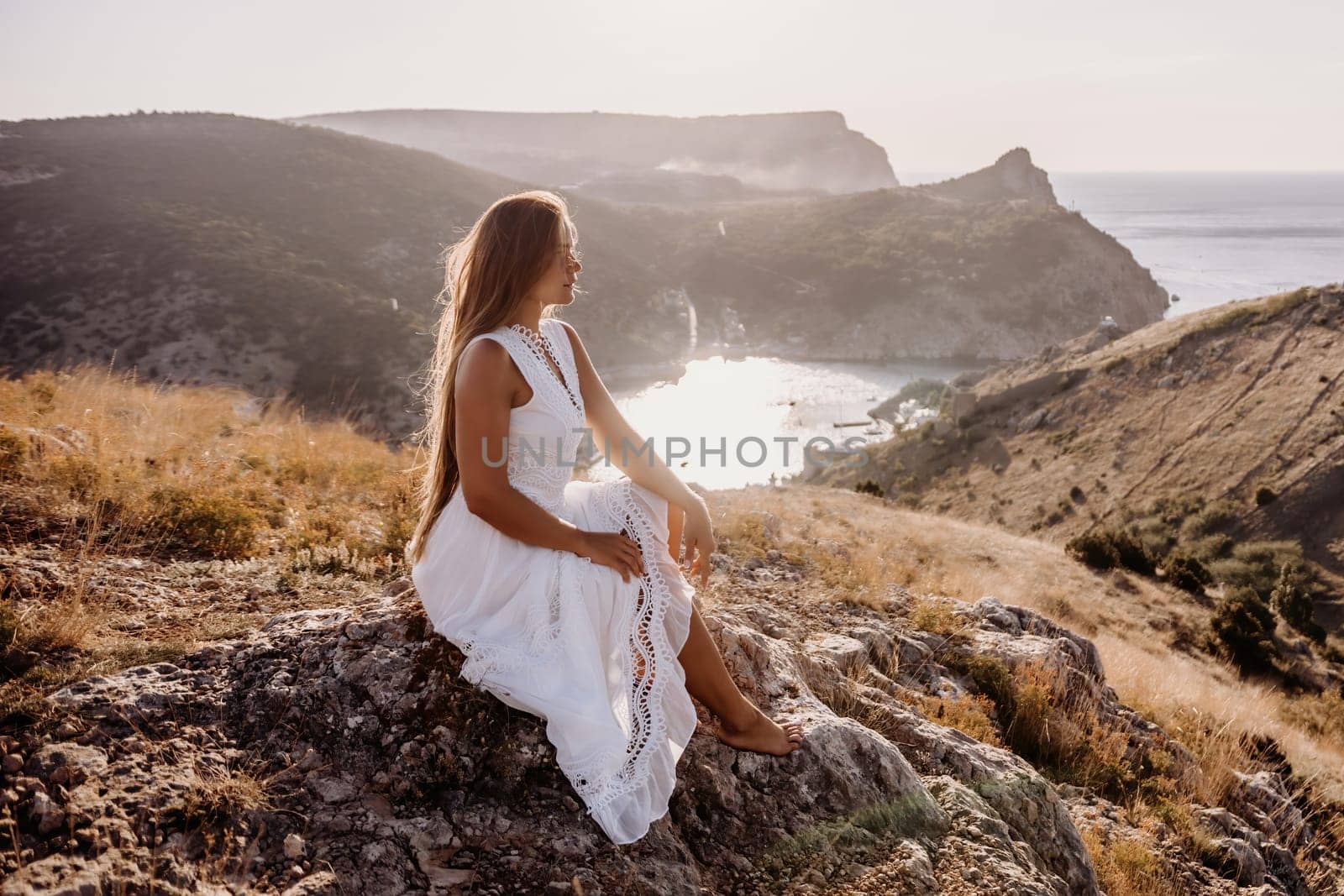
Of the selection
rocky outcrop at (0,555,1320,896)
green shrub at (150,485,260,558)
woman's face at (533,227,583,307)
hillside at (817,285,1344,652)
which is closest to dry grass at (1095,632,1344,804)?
rocky outcrop at (0,555,1320,896)

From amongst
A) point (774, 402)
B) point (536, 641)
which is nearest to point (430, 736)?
point (536, 641)

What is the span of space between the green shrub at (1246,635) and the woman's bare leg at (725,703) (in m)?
12.9

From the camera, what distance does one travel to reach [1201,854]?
170 inches

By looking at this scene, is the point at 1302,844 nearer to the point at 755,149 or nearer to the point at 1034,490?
the point at 1034,490

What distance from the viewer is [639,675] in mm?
2738

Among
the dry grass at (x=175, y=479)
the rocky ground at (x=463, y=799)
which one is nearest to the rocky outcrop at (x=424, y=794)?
the rocky ground at (x=463, y=799)

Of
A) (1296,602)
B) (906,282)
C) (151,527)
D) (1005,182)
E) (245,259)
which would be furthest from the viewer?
(1005,182)

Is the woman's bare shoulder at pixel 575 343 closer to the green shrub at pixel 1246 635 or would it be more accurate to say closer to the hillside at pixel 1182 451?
the green shrub at pixel 1246 635

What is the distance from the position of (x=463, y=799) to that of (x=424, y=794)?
14cm

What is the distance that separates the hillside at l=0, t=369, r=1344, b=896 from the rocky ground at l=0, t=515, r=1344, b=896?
0.04ft

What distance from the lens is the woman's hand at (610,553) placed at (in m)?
2.75

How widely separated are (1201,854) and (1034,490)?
26357 mm

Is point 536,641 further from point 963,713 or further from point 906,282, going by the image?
point 906,282

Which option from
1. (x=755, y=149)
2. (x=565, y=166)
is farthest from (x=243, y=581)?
(x=755, y=149)
